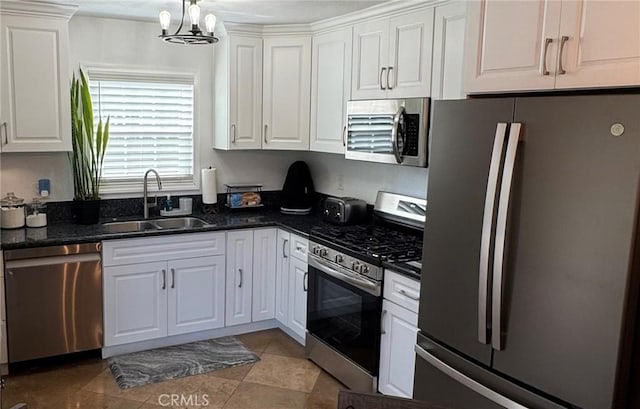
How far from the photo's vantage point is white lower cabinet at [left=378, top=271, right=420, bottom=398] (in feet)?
9.49

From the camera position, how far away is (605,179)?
1696 millimetres

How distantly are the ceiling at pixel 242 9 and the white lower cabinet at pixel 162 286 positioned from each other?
155 centimetres

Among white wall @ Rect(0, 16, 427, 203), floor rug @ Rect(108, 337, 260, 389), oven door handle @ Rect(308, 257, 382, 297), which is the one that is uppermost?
white wall @ Rect(0, 16, 427, 203)

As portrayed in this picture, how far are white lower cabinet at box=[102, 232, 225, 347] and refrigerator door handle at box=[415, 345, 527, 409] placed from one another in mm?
2027

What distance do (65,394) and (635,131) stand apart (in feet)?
10.7

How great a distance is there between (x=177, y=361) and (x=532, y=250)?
271cm

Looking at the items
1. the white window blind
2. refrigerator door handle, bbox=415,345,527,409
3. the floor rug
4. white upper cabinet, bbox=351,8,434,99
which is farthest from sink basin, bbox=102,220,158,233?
refrigerator door handle, bbox=415,345,527,409

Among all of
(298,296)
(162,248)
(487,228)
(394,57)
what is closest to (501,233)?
(487,228)

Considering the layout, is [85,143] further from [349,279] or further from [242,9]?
[349,279]

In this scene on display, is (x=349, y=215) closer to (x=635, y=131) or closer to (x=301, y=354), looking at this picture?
(x=301, y=354)

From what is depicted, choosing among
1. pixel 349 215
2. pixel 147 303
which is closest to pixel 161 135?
pixel 147 303

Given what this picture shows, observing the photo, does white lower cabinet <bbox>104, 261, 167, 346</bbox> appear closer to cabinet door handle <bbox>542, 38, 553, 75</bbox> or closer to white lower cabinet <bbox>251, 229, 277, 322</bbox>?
white lower cabinet <bbox>251, 229, 277, 322</bbox>

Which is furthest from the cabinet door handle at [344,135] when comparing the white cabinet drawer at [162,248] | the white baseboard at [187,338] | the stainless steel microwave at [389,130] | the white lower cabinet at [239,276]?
the white baseboard at [187,338]

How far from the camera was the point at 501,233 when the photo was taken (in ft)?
6.50
